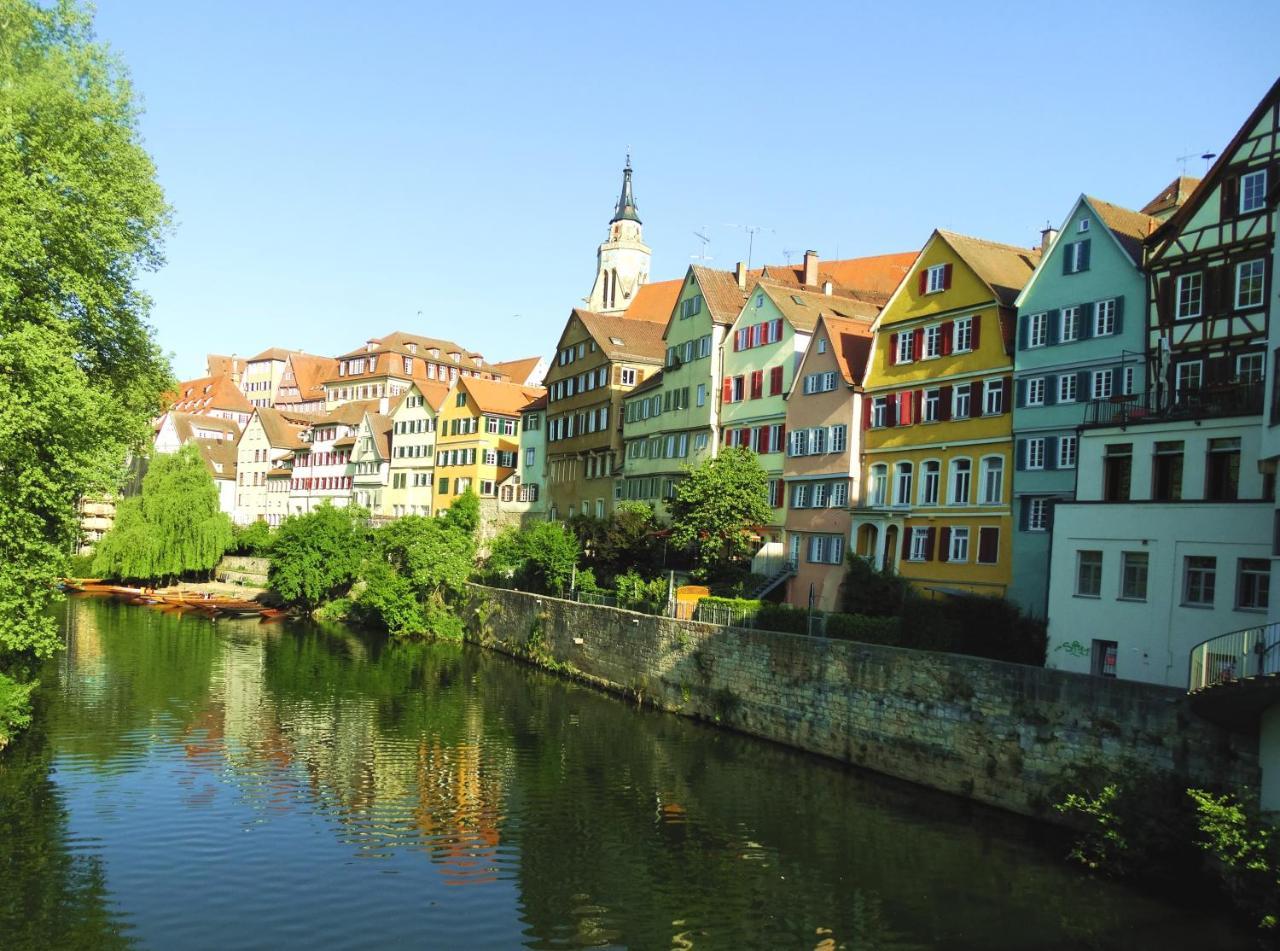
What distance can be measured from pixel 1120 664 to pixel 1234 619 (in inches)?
119

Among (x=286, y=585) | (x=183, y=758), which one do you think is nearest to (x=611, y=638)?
(x=183, y=758)

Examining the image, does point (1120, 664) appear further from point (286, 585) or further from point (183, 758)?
point (286, 585)

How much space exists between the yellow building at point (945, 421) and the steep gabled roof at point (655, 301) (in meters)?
61.2

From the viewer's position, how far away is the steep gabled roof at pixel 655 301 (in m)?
103

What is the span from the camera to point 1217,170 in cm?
2955

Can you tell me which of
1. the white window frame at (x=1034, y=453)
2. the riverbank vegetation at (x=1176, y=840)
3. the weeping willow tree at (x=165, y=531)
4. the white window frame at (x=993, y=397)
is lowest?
the riverbank vegetation at (x=1176, y=840)

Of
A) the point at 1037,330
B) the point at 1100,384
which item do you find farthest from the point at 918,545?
the point at 1100,384

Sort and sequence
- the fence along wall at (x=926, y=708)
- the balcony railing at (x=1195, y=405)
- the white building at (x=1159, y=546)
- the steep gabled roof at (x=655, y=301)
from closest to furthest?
the fence along wall at (x=926, y=708) → the white building at (x=1159, y=546) → the balcony railing at (x=1195, y=405) → the steep gabled roof at (x=655, y=301)

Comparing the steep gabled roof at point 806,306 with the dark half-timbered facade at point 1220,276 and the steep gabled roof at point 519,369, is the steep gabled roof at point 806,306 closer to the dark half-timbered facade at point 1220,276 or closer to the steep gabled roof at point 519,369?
the dark half-timbered facade at point 1220,276

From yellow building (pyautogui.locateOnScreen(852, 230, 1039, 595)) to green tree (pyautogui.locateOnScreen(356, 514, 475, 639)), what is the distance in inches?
993

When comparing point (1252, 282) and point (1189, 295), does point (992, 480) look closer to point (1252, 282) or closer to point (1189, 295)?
point (1189, 295)

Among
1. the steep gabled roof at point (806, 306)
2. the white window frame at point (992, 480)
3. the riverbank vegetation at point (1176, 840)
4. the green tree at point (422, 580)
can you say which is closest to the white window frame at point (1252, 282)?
the white window frame at point (992, 480)

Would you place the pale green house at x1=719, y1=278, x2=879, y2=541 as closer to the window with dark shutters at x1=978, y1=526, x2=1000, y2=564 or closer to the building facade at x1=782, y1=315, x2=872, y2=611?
the building facade at x1=782, y1=315, x2=872, y2=611

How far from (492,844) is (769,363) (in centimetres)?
2881
